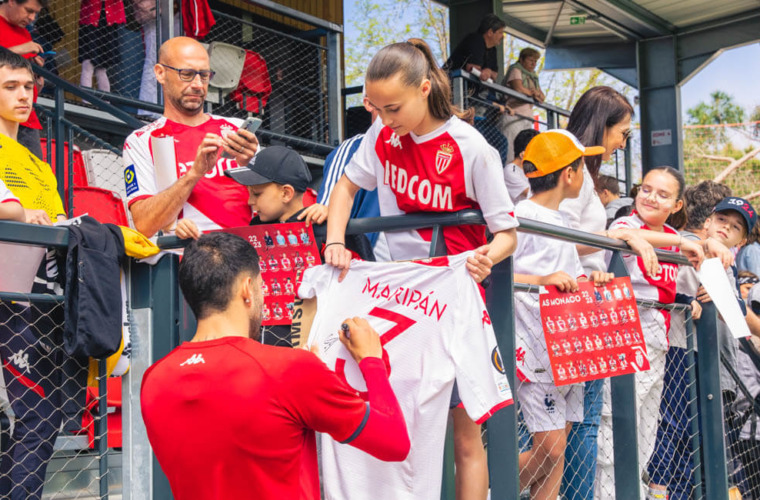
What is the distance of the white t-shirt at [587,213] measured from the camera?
166 inches

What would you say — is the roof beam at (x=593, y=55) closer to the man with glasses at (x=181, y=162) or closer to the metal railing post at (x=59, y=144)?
the metal railing post at (x=59, y=144)

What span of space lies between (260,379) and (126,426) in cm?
87

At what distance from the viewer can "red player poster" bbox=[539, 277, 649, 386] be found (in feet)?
11.6

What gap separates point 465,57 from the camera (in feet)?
32.8

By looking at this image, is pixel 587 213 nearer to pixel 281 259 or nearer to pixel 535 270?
pixel 535 270

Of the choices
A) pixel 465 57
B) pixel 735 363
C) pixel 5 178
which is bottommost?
pixel 735 363

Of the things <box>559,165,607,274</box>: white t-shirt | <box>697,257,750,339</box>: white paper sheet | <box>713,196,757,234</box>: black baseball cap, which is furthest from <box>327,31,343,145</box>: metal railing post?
<box>697,257,750,339</box>: white paper sheet

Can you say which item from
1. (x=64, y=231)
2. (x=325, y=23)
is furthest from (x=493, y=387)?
(x=325, y=23)

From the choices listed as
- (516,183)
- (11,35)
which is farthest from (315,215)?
(11,35)

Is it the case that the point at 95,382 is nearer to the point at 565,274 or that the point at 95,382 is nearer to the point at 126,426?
the point at 126,426

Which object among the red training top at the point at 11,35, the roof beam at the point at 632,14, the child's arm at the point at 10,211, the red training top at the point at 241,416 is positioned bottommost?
the red training top at the point at 241,416

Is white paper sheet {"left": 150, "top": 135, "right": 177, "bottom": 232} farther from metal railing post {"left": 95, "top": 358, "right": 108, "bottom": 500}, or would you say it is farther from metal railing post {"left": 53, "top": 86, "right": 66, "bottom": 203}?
metal railing post {"left": 53, "top": 86, "right": 66, "bottom": 203}

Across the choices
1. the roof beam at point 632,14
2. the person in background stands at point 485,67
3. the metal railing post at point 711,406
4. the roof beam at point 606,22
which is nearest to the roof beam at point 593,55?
the roof beam at point 606,22

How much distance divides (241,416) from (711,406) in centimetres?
301
